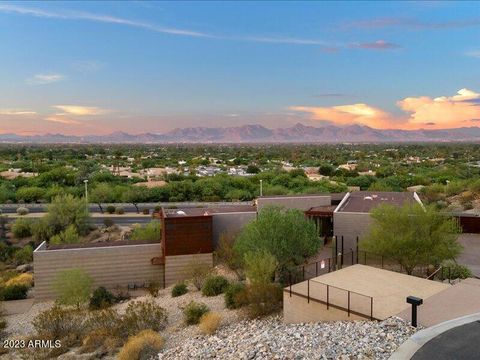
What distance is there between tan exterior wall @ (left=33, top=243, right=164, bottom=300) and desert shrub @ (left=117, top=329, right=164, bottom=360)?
11.5m

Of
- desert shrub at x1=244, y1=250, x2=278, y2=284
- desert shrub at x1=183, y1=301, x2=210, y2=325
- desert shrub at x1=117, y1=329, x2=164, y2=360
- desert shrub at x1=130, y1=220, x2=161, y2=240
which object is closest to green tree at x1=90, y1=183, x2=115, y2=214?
desert shrub at x1=130, y1=220, x2=161, y2=240

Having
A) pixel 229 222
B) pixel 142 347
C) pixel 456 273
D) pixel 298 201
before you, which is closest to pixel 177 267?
pixel 229 222

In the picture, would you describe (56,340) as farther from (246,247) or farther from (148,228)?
(148,228)

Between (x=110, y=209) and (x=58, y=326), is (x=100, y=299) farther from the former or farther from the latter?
(x=110, y=209)

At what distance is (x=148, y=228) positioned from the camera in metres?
36.4

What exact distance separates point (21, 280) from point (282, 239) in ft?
60.1

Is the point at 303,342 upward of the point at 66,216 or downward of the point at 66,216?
upward

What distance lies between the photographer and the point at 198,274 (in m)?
27.3

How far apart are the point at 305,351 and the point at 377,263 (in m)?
13.3

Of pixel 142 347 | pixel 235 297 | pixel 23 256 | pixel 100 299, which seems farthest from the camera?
pixel 23 256

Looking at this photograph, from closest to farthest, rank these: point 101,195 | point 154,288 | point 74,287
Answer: point 74,287
point 154,288
point 101,195

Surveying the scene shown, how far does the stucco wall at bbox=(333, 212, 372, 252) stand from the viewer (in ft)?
97.7

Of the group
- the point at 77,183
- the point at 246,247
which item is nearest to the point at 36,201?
the point at 77,183

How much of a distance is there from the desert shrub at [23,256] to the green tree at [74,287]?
11487 mm
